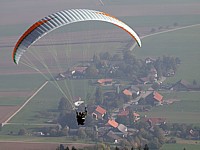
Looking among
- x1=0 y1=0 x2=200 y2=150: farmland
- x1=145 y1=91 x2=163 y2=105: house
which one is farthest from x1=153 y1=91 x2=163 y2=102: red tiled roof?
x1=0 y1=0 x2=200 y2=150: farmland

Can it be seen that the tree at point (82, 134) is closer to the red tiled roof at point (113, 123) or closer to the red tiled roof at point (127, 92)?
the red tiled roof at point (113, 123)

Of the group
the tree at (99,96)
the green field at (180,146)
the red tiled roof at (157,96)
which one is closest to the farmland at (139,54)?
the green field at (180,146)

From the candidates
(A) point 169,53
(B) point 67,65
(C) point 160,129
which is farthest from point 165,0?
(C) point 160,129

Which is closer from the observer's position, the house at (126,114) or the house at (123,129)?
the house at (123,129)

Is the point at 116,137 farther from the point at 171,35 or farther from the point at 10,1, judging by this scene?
the point at 10,1

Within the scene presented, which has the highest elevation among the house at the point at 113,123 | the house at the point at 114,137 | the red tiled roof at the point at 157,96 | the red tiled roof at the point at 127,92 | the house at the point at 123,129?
the red tiled roof at the point at 127,92

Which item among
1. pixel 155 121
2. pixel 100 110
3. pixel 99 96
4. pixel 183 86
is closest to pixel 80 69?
pixel 99 96

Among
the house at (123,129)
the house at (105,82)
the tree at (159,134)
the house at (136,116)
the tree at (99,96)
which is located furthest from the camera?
the house at (105,82)
